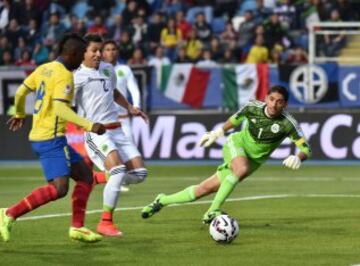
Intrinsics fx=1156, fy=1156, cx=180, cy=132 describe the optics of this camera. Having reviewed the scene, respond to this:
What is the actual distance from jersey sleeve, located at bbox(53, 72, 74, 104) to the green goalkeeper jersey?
8.57 ft

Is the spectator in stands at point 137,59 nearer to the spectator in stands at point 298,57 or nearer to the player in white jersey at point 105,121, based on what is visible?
the spectator in stands at point 298,57

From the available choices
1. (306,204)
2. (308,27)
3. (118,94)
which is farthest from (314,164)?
(118,94)

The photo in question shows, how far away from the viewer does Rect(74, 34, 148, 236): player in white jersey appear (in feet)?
43.3

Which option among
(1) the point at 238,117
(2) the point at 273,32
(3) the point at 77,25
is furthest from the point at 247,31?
(1) the point at 238,117

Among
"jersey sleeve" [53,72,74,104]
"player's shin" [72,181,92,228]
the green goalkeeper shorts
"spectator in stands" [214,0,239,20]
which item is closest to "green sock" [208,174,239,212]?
the green goalkeeper shorts

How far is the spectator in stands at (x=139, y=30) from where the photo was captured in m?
30.4

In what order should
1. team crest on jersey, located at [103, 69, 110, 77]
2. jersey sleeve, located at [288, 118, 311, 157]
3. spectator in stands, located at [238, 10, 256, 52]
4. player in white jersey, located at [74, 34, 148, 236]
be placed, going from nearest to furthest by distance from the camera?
1. player in white jersey, located at [74, 34, 148, 236]
2. jersey sleeve, located at [288, 118, 311, 157]
3. team crest on jersey, located at [103, 69, 110, 77]
4. spectator in stands, located at [238, 10, 256, 52]

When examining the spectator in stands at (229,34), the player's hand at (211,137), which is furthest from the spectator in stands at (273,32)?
the player's hand at (211,137)

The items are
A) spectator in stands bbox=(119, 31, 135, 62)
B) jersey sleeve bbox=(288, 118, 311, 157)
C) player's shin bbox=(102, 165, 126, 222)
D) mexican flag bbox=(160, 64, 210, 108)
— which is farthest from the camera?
spectator in stands bbox=(119, 31, 135, 62)

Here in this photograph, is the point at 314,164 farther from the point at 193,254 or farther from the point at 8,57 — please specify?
the point at 193,254

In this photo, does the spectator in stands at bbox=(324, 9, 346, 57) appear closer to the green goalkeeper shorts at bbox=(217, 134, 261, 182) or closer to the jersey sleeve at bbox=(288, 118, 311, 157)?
the green goalkeeper shorts at bbox=(217, 134, 261, 182)

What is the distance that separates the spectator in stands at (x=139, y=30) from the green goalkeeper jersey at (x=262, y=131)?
16.9 metres

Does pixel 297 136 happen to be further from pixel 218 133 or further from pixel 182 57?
pixel 182 57

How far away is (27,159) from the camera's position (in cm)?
2583
